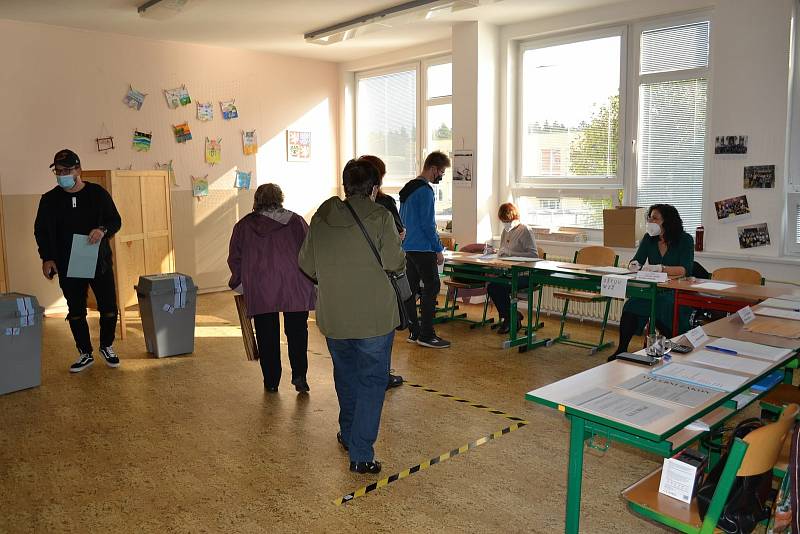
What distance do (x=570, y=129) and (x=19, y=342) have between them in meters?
5.33

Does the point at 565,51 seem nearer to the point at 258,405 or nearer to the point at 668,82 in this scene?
the point at 668,82

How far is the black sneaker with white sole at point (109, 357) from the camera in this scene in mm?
5105

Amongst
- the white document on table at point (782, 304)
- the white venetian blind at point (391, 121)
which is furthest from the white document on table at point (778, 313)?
the white venetian blind at point (391, 121)

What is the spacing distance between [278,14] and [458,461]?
4.98 metres

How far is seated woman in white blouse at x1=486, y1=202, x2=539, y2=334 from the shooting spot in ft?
19.6

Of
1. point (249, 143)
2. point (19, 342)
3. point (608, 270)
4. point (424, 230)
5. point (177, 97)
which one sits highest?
point (177, 97)

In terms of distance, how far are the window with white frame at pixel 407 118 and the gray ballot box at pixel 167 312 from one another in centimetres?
343

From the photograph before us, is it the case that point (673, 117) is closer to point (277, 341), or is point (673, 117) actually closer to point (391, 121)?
point (391, 121)

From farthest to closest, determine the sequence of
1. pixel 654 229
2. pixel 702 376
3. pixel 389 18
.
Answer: pixel 389 18, pixel 654 229, pixel 702 376

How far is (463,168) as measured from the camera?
7.30m

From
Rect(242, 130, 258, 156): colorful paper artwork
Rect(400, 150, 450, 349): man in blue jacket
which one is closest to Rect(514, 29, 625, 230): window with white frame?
Rect(400, 150, 450, 349): man in blue jacket

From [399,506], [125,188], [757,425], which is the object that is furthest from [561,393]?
[125,188]

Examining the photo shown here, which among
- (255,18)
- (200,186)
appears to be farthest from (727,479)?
(200,186)

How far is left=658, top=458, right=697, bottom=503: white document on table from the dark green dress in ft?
8.94
